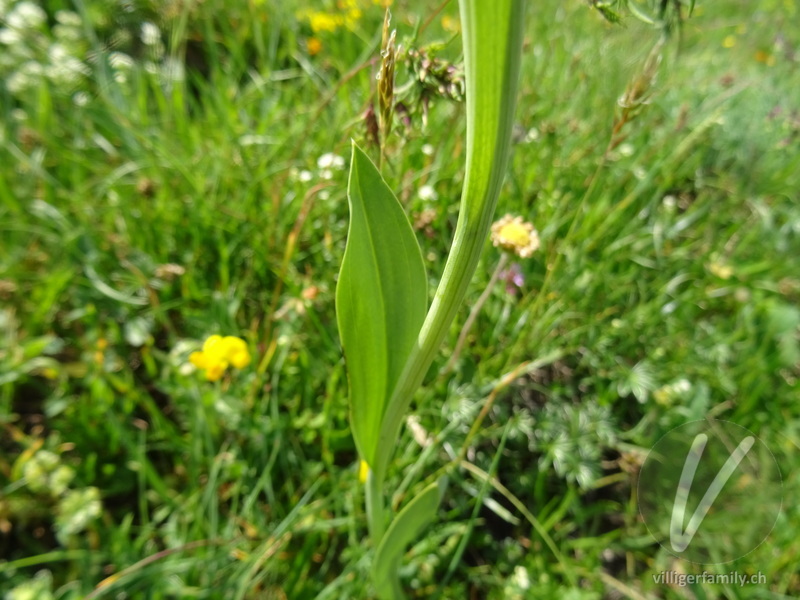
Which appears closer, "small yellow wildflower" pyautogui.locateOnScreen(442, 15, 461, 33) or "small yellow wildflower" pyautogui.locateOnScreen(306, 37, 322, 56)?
"small yellow wildflower" pyautogui.locateOnScreen(306, 37, 322, 56)

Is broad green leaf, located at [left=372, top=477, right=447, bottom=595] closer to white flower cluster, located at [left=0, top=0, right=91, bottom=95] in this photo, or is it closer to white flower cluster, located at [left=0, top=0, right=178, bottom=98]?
white flower cluster, located at [left=0, top=0, right=178, bottom=98]

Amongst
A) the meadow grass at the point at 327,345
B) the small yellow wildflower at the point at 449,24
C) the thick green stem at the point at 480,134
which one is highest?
the small yellow wildflower at the point at 449,24

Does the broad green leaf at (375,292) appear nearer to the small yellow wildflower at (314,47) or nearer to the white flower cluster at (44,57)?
the white flower cluster at (44,57)

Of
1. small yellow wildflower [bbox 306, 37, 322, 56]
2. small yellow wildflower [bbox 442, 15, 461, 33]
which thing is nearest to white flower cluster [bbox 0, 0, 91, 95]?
small yellow wildflower [bbox 306, 37, 322, 56]

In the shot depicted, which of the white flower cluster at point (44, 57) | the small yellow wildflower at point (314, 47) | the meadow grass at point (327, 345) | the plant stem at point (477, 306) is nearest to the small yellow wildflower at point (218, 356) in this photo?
the meadow grass at point (327, 345)

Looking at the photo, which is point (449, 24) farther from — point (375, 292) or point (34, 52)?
point (375, 292)

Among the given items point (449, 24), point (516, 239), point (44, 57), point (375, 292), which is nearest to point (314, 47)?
point (449, 24)
